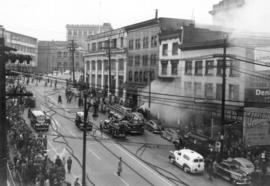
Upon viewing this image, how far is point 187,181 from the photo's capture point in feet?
69.2

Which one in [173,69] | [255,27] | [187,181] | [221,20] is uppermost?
[221,20]

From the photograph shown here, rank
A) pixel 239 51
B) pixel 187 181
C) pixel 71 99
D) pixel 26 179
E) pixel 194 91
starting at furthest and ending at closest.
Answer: pixel 71 99 → pixel 194 91 → pixel 239 51 → pixel 187 181 → pixel 26 179

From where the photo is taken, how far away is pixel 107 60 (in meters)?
60.7

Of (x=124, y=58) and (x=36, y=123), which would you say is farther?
(x=124, y=58)

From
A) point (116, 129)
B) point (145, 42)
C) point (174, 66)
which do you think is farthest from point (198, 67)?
point (145, 42)

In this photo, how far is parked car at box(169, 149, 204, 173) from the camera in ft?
73.6

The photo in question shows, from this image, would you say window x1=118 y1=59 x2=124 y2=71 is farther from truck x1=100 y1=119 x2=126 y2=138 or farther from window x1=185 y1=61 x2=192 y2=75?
truck x1=100 y1=119 x2=126 y2=138

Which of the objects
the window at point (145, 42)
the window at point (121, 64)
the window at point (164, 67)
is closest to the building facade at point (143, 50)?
the window at point (145, 42)

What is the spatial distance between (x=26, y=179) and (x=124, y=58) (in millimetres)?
37594

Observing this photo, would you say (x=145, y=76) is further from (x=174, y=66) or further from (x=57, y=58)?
(x=57, y=58)

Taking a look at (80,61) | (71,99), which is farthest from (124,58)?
(80,61)

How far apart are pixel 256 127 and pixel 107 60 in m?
38.6

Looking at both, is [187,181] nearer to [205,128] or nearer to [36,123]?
[205,128]

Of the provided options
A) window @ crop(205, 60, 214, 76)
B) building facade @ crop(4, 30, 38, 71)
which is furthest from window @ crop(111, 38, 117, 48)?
window @ crop(205, 60, 214, 76)
